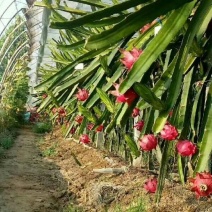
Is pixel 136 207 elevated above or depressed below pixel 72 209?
above

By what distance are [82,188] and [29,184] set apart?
2.57 feet

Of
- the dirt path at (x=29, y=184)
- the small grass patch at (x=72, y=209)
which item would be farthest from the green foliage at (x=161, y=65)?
the dirt path at (x=29, y=184)

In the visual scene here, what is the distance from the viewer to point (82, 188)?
385 centimetres

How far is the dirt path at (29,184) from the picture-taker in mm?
3475

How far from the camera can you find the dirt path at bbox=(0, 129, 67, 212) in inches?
137

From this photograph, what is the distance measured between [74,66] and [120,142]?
214 cm

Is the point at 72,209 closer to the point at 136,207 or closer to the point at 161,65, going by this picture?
the point at 136,207

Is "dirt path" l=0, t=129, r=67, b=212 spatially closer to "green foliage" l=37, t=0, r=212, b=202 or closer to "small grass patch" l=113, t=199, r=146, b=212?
"small grass patch" l=113, t=199, r=146, b=212

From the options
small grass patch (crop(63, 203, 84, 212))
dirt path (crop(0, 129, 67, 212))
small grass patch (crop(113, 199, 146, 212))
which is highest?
small grass patch (crop(113, 199, 146, 212))

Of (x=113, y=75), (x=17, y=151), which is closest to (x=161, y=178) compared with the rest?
(x=113, y=75)

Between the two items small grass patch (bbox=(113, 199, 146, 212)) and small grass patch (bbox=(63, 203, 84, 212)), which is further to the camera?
small grass patch (bbox=(63, 203, 84, 212))

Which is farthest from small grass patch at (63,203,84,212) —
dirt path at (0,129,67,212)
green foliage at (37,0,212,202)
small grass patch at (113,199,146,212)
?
green foliage at (37,0,212,202)

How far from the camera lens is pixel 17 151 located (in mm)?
6895

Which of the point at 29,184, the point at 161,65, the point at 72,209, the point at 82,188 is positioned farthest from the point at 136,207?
the point at 29,184
